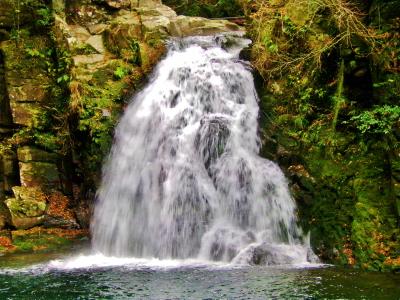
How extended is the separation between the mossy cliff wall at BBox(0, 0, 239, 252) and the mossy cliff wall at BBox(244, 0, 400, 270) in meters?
4.24

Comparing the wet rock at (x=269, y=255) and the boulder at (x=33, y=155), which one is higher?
the boulder at (x=33, y=155)

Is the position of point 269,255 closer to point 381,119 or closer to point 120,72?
point 381,119

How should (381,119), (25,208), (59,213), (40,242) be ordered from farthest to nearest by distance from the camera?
(59,213) < (25,208) < (40,242) < (381,119)

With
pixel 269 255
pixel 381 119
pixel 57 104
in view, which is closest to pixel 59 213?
pixel 57 104

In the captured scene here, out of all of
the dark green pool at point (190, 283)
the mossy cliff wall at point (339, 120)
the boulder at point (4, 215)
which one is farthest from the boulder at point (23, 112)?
the mossy cliff wall at point (339, 120)

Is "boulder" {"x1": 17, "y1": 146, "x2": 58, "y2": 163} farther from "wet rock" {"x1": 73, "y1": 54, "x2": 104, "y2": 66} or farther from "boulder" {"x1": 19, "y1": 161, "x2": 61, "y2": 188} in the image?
"wet rock" {"x1": 73, "y1": 54, "x2": 104, "y2": 66}

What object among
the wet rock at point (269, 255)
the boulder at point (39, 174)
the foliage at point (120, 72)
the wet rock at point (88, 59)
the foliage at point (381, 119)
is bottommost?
the wet rock at point (269, 255)

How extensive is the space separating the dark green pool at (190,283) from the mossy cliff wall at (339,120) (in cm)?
104

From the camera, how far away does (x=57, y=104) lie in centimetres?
1343

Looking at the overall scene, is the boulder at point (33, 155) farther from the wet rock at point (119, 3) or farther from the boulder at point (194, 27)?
the wet rock at point (119, 3)

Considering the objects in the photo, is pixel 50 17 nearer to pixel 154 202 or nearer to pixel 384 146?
pixel 154 202

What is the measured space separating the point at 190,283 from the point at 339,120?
204 inches

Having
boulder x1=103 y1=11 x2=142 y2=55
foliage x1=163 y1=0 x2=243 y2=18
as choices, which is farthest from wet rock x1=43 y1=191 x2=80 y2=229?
foliage x1=163 y1=0 x2=243 y2=18

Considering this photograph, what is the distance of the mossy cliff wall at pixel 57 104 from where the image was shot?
1213cm
